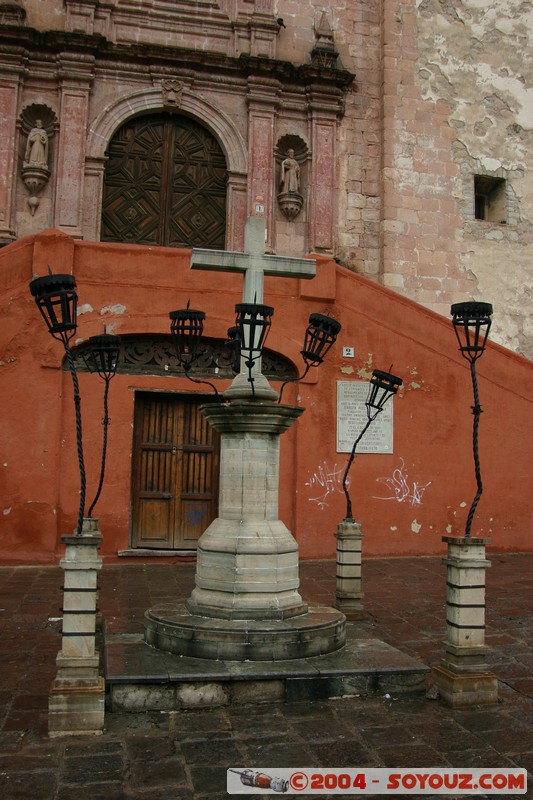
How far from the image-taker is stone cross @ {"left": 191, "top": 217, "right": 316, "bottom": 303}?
17.8 feet

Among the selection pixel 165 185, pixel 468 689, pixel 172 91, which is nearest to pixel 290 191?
pixel 165 185

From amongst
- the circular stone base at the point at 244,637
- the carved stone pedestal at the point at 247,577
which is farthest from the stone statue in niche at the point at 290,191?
the circular stone base at the point at 244,637

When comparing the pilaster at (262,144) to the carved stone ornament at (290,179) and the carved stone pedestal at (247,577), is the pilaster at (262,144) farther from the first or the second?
the carved stone pedestal at (247,577)

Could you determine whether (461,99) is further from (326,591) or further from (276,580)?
(276,580)

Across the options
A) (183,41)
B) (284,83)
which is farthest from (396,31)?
(183,41)

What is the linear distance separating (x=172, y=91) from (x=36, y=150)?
2.79 m

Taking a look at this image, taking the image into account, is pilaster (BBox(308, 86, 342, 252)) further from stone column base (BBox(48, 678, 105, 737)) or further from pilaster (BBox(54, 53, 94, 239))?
stone column base (BBox(48, 678, 105, 737))

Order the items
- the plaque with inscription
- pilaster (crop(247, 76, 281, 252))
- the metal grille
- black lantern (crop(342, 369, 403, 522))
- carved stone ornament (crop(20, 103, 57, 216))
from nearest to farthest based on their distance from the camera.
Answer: black lantern (crop(342, 369, 403, 522))
the metal grille
the plaque with inscription
carved stone ornament (crop(20, 103, 57, 216))
pilaster (crop(247, 76, 281, 252))

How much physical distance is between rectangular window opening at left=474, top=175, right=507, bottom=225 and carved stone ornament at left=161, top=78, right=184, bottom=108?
6137mm

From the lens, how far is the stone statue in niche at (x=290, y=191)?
14.5m

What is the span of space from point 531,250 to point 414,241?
263cm

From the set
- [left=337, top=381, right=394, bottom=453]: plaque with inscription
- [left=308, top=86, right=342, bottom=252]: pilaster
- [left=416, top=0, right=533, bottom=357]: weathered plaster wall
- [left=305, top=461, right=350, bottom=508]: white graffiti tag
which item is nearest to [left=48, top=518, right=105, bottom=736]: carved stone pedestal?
[left=305, top=461, right=350, bottom=508]: white graffiti tag

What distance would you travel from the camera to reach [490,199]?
1622cm

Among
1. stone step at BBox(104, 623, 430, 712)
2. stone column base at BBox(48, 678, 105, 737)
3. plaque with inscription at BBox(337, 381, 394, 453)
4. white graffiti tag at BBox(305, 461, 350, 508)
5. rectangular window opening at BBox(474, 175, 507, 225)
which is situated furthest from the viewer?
rectangular window opening at BBox(474, 175, 507, 225)
